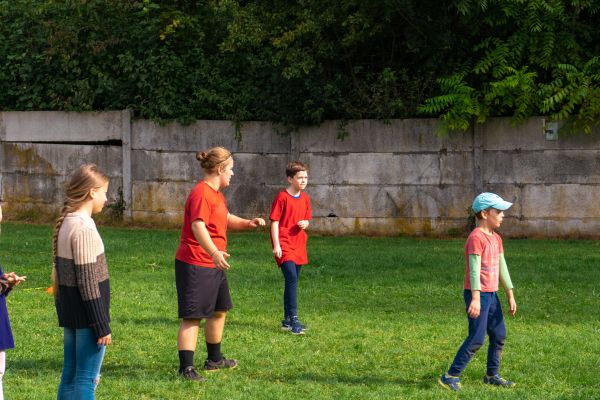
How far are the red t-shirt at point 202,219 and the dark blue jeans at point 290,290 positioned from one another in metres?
2.05

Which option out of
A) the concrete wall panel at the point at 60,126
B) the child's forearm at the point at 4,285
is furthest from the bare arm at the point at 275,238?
the concrete wall panel at the point at 60,126

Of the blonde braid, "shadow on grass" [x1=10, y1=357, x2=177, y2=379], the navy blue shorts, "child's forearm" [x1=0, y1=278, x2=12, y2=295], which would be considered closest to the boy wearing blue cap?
the navy blue shorts

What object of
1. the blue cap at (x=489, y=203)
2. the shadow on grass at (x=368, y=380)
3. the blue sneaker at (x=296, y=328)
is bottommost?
the shadow on grass at (x=368, y=380)

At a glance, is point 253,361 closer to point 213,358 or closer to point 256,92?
point 213,358

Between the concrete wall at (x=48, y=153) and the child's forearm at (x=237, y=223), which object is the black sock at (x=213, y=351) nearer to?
the child's forearm at (x=237, y=223)

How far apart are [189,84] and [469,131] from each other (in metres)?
5.28

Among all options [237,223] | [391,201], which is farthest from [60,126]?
[237,223]

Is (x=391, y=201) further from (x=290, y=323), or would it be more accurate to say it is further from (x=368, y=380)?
(x=368, y=380)

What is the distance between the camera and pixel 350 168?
18.4m

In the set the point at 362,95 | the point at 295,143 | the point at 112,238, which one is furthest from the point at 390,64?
A: the point at 112,238

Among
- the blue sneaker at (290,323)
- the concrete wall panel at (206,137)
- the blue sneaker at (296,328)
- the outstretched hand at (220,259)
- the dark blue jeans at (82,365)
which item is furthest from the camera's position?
the concrete wall panel at (206,137)

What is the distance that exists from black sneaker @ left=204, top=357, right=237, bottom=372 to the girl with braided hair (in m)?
2.29

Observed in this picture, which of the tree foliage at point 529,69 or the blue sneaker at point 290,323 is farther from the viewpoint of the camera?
the tree foliage at point 529,69

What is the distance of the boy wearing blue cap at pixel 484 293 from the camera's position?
7797mm
